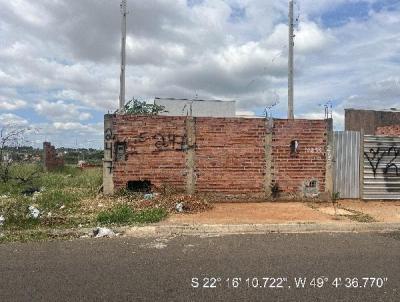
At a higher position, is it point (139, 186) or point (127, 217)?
point (139, 186)

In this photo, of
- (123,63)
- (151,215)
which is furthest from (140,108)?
(151,215)

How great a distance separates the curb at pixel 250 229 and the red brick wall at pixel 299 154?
11.4ft

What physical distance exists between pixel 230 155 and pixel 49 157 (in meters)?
15.1

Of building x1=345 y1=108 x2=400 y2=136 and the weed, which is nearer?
the weed

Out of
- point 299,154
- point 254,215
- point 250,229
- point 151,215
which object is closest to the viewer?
point 250,229

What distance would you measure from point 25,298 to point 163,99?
827 inches

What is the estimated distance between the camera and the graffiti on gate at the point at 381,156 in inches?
501

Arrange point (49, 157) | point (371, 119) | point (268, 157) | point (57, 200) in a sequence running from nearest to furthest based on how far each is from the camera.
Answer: point (57, 200) < point (268, 157) < point (49, 157) < point (371, 119)

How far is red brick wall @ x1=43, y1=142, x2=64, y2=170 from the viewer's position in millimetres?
23609

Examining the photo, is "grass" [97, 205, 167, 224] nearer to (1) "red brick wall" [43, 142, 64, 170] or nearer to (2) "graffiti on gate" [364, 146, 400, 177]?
(2) "graffiti on gate" [364, 146, 400, 177]

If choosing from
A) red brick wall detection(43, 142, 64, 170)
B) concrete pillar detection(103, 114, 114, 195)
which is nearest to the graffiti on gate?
concrete pillar detection(103, 114, 114, 195)

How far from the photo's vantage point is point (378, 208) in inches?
450

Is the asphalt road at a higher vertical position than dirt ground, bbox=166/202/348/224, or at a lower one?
lower

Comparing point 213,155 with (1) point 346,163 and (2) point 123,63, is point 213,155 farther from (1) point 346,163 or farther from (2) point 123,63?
(2) point 123,63
